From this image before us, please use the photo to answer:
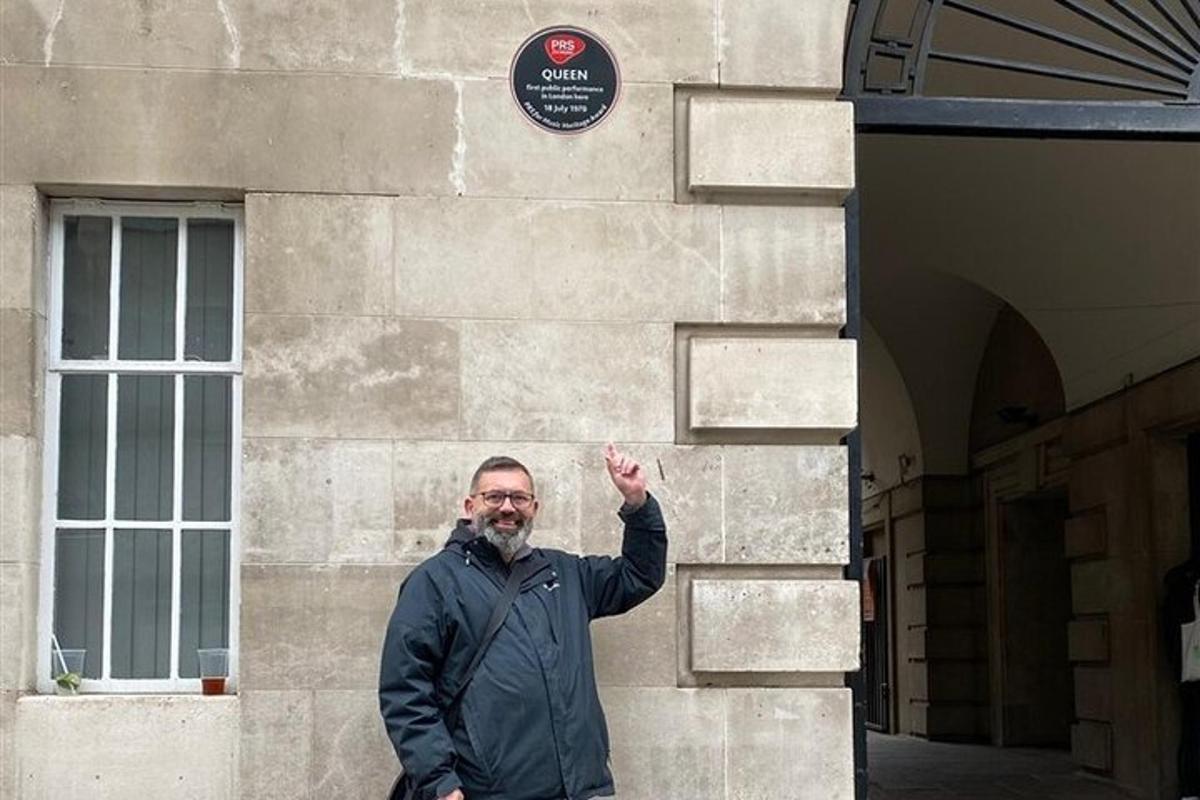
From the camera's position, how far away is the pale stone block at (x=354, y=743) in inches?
257

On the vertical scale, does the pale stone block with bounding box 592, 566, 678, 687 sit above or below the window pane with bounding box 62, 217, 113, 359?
below

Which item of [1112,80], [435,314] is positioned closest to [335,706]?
[435,314]

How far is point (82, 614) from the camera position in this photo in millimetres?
6848

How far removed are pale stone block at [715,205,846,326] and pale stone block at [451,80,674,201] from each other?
34 cm

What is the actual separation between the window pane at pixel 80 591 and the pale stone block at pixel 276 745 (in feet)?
2.37

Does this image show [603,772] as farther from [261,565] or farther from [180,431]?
[180,431]

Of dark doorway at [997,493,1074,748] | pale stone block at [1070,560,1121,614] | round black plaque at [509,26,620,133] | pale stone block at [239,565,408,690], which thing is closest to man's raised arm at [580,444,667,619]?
pale stone block at [239,565,408,690]

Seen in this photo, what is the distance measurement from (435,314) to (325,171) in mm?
696

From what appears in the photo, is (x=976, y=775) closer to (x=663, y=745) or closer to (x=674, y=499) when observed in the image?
(x=663, y=745)

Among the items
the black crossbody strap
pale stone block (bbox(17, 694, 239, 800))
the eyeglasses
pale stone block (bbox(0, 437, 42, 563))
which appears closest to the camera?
the black crossbody strap

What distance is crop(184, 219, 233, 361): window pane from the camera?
696cm

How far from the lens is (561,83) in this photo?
6.89 metres

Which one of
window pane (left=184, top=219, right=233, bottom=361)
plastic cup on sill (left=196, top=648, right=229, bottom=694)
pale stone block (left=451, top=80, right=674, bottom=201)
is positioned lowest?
plastic cup on sill (left=196, top=648, right=229, bottom=694)

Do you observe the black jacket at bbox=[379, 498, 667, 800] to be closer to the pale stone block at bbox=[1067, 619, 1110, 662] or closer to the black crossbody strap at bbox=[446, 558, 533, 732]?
the black crossbody strap at bbox=[446, 558, 533, 732]
